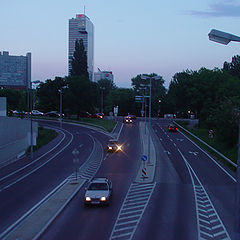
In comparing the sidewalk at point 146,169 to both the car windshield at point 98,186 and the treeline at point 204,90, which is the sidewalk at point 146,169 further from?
the treeline at point 204,90

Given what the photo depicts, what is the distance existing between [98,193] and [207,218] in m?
6.96

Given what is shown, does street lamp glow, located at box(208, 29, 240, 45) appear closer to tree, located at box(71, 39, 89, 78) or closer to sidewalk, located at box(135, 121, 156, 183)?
sidewalk, located at box(135, 121, 156, 183)

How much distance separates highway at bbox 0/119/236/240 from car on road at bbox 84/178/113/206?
54 centimetres

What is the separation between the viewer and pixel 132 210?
21.0 m

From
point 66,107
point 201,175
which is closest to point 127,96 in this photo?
point 66,107

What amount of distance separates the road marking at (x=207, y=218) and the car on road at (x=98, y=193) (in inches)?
230

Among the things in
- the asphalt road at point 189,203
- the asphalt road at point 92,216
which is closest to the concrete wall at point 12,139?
the asphalt road at point 92,216

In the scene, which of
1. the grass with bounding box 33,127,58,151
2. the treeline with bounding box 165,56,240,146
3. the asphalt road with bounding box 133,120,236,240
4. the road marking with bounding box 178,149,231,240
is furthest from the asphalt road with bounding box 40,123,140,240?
the treeline with bounding box 165,56,240,146

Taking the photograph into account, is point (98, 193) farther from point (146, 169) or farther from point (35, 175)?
point (146, 169)

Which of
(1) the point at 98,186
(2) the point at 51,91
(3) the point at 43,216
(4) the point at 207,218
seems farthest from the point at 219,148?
(2) the point at 51,91

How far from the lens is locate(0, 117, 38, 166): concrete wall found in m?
40.0

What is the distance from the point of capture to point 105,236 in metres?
16.2

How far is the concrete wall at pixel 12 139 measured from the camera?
4000 cm

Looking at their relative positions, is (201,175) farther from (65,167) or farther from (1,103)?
(1,103)
